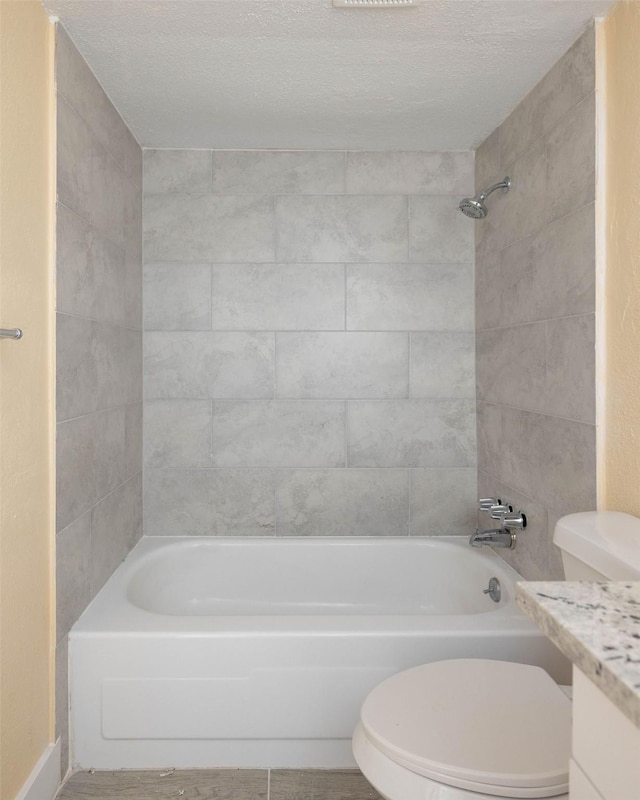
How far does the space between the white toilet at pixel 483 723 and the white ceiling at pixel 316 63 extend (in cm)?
144

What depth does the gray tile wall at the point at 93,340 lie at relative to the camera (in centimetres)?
177

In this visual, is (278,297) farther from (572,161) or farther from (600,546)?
(600,546)

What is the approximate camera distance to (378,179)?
8.95 feet

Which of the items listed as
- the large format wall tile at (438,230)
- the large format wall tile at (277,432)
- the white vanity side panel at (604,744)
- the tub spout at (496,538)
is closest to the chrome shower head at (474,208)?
the large format wall tile at (438,230)

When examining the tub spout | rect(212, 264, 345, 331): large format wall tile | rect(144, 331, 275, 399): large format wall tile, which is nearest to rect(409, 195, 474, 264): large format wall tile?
rect(212, 264, 345, 331): large format wall tile

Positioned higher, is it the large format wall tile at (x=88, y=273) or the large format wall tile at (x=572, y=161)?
the large format wall tile at (x=572, y=161)

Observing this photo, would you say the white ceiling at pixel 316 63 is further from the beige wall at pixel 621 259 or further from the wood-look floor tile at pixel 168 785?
the wood-look floor tile at pixel 168 785

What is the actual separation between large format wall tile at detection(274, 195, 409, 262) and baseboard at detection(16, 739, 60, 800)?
2.04m

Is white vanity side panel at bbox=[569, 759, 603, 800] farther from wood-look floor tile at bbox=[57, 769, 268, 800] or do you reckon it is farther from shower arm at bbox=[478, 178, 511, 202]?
shower arm at bbox=[478, 178, 511, 202]

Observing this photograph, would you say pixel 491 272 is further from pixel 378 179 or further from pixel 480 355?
pixel 378 179

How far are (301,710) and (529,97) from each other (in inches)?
87.6

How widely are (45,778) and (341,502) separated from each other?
152 centimetres

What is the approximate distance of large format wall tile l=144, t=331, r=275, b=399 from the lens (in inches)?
108

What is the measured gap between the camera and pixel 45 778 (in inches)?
64.9
